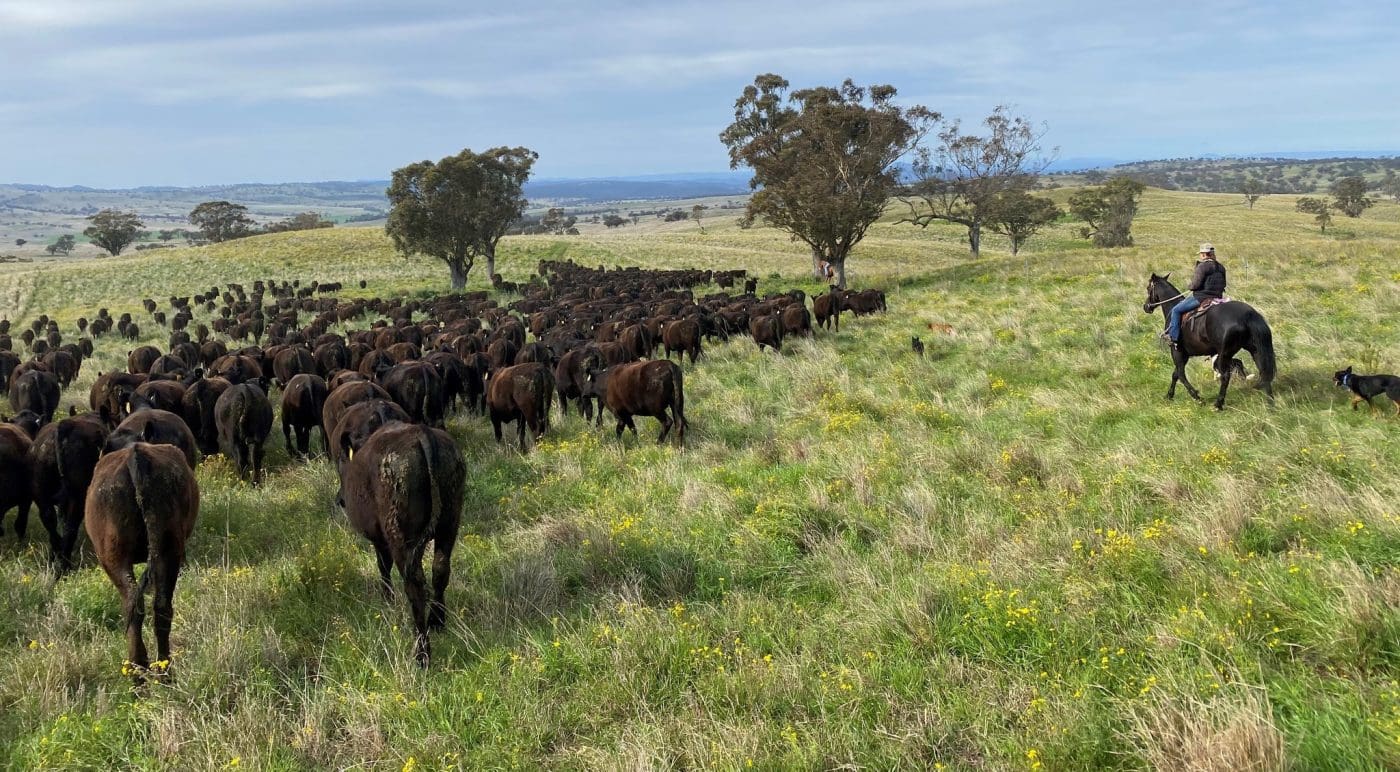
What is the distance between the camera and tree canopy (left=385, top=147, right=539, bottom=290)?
4366cm

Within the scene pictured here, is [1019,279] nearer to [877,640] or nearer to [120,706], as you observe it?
[877,640]

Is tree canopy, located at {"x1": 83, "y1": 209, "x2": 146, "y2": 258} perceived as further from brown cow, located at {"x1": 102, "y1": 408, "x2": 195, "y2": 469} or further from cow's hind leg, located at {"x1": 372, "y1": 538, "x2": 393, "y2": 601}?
cow's hind leg, located at {"x1": 372, "y1": 538, "x2": 393, "y2": 601}

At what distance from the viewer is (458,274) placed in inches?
1831

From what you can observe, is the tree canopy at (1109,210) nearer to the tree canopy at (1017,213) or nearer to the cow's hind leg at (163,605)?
the tree canopy at (1017,213)

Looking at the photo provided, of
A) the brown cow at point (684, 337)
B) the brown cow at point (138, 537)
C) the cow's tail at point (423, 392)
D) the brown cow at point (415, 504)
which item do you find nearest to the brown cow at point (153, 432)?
the brown cow at point (138, 537)

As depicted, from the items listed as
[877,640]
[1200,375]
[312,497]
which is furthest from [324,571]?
[1200,375]

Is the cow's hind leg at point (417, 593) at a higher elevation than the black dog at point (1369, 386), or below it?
below

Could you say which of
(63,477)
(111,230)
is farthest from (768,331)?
(111,230)

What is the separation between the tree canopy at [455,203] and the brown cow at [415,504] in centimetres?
4168

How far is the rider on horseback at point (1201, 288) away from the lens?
10.6 metres

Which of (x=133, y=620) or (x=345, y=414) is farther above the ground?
(x=345, y=414)

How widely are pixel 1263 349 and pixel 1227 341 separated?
0.40 metres

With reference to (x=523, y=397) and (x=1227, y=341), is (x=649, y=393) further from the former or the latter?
(x=1227, y=341)

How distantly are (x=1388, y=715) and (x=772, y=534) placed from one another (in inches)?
164
